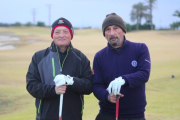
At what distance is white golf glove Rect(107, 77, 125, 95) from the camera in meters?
3.73

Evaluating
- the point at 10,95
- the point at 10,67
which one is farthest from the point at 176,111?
the point at 10,67

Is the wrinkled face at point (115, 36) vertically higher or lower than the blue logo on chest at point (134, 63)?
higher

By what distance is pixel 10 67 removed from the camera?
19.3 meters

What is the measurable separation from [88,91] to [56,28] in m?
0.91

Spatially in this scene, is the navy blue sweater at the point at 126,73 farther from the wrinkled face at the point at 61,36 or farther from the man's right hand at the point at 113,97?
the wrinkled face at the point at 61,36

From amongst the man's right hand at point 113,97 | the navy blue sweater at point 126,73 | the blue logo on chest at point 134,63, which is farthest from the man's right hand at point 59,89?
the blue logo on chest at point 134,63

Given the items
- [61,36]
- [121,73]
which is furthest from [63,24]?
[121,73]

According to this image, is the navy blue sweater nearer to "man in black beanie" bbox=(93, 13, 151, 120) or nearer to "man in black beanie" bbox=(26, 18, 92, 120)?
"man in black beanie" bbox=(93, 13, 151, 120)

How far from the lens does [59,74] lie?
4051 mm

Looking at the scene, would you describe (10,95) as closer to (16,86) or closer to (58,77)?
(16,86)

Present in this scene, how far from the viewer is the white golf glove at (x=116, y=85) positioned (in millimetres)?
3728

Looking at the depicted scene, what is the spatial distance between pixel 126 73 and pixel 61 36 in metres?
0.94

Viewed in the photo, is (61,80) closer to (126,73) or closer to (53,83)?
(53,83)

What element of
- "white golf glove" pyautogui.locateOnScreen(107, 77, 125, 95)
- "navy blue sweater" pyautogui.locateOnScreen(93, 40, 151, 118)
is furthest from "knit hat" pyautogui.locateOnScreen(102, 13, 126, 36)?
"white golf glove" pyautogui.locateOnScreen(107, 77, 125, 95)
